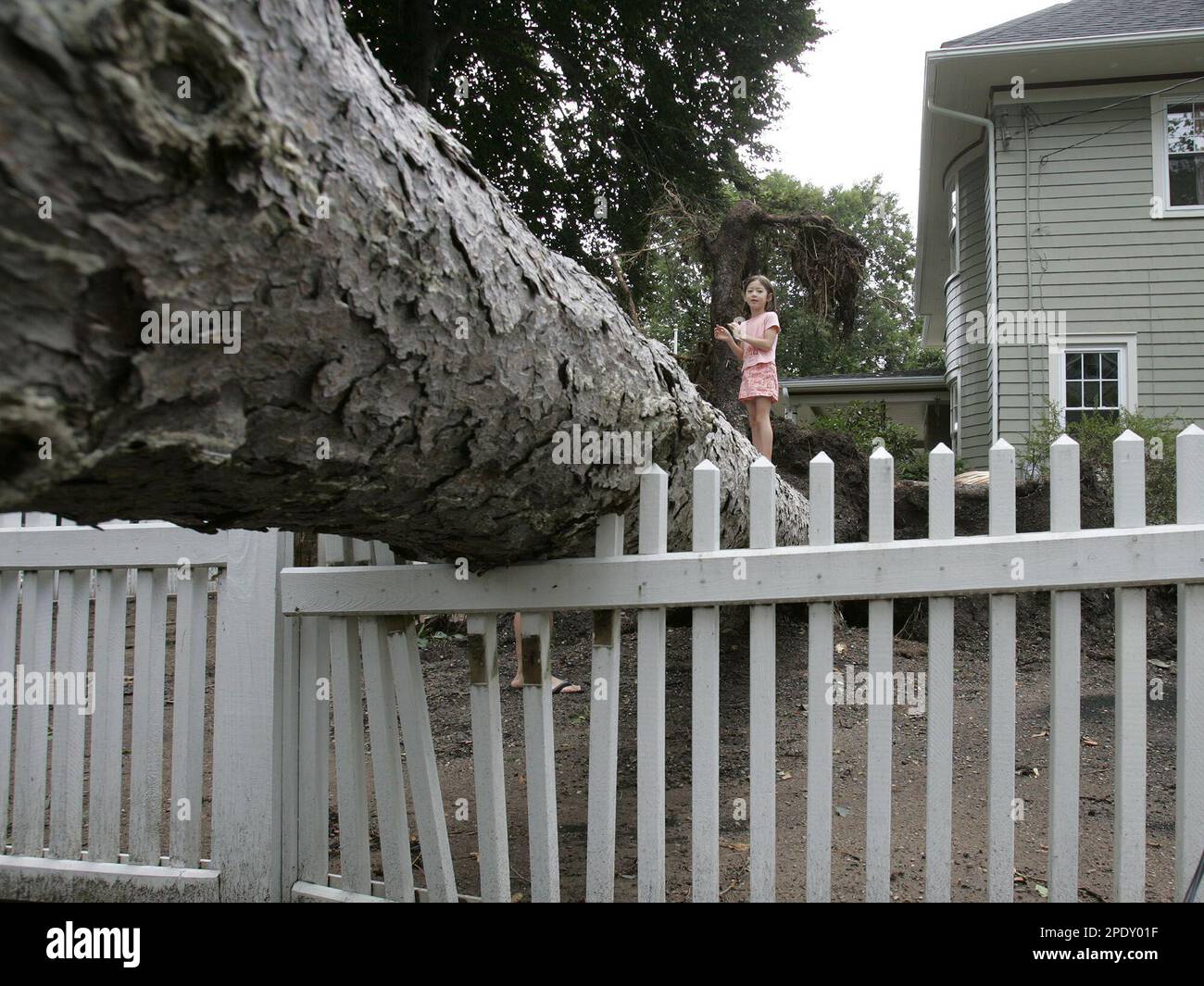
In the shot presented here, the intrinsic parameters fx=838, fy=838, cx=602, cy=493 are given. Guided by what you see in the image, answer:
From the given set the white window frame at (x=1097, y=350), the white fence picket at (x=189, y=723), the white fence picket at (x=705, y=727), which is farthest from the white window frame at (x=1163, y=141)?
the white fence picket at (x=189, y=723)

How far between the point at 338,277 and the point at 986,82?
1209 cm

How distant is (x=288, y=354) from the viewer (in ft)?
4.22

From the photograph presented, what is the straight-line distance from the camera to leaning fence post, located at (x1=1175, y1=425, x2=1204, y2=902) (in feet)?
7.15

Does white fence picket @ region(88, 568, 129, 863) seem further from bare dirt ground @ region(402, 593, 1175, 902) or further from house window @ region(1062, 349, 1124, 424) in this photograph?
house window @ region(1062, 349, 1124, 424)

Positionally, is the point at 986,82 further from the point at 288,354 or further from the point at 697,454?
the point at 288,354

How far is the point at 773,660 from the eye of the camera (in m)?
2.41

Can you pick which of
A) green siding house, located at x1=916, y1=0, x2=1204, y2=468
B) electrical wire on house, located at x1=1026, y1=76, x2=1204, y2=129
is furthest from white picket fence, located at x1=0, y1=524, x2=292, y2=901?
electrical wire on house, located at x1=1026, y1=76, x2=1204, y2=129

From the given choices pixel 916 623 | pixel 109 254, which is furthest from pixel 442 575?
pixel 916 623

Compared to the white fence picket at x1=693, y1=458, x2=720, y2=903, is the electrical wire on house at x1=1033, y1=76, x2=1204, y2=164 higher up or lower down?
higher up

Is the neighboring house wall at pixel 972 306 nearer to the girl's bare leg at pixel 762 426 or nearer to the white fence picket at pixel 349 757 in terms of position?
the girl's bare leg at pixel 762 426

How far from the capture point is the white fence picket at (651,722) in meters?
2.48

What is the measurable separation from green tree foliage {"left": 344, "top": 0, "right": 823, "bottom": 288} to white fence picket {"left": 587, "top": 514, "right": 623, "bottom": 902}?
10.4m

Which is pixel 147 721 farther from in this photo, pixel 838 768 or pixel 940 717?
pixel 838 768
